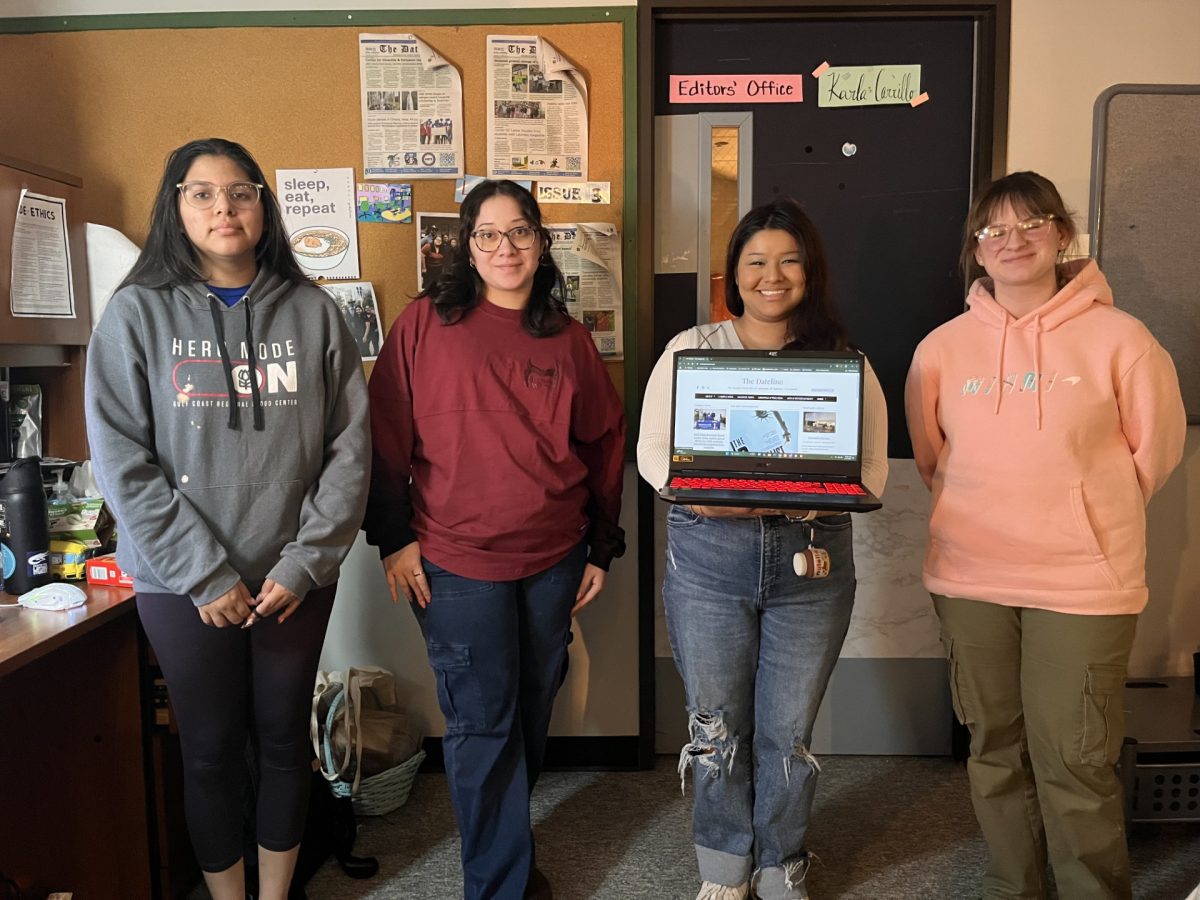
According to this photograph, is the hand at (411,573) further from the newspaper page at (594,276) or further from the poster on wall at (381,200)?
the poster on wall at (381,200)

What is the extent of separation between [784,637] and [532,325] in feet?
2.49

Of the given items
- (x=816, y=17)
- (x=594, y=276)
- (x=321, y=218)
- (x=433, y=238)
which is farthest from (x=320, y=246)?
(x=816, y=17)

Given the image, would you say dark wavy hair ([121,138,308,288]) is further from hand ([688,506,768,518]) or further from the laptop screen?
hand ([688,506,768,518])

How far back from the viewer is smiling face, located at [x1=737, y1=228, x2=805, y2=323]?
4.88ft

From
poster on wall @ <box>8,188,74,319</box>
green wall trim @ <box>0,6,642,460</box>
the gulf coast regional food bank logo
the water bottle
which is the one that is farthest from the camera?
green wall trim @ <box>0,6,642,460</box>

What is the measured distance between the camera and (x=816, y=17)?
6.84 ft

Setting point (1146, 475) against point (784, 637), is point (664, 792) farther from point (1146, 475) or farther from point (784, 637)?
point (1146, 475)

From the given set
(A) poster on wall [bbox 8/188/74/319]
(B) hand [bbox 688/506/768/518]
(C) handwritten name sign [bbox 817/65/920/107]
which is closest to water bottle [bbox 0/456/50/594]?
(A) poster on wall [bbox 8/188/74/319]

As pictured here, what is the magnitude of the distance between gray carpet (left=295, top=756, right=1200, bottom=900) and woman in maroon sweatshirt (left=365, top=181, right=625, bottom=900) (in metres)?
0.26

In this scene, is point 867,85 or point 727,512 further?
point 867,85

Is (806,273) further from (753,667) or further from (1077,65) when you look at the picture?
(1077,65)

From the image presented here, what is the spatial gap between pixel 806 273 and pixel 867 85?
0.92 meters

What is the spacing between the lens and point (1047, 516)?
144 cm

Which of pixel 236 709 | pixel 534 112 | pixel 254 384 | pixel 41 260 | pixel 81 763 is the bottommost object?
pixel 81 763
